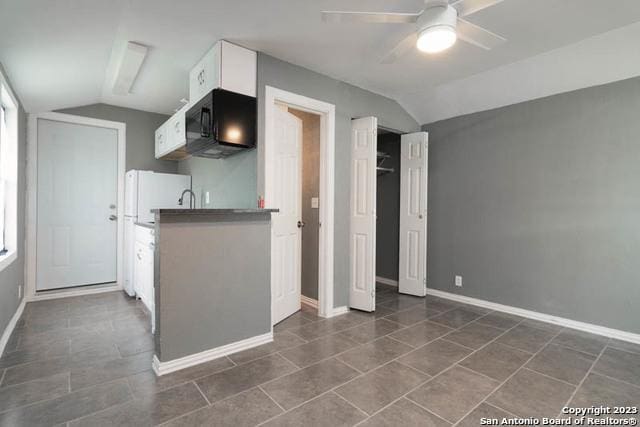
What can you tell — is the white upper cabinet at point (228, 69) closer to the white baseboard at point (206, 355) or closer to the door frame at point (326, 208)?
the door frame at point (326, 208)

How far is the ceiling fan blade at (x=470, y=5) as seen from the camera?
5.30 feet

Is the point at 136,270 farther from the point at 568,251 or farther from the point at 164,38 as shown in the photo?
the point at 568,251

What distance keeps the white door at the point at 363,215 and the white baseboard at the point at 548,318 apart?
1.24 meters

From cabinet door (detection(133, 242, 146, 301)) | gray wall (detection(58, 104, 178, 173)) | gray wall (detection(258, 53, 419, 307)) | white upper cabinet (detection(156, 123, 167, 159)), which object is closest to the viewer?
gray wall (detection(258, 53, 419, 307))

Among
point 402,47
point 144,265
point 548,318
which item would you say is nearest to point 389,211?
point 548,318

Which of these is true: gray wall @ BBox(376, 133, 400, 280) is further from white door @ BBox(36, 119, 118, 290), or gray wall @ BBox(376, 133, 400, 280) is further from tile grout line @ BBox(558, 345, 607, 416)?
white door @ BBox(36, 119, 118, 290)

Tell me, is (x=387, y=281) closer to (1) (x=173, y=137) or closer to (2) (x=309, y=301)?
(2) (x=309, y=301)

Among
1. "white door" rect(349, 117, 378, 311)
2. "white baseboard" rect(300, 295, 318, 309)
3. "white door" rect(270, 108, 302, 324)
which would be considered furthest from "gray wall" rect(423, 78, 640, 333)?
"white door" rect(270, 108, 302, 324)

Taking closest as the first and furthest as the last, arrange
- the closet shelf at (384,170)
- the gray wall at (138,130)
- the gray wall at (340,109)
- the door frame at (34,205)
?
the gray wall at (340,109)
the door frame at (34,205)
the gray wall at (138,130)
the closet shelf at (384,170)

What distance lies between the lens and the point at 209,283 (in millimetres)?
2301

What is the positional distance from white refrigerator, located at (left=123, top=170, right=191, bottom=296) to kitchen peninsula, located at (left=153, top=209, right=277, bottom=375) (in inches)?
73.7

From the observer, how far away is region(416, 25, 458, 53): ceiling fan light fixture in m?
1.75

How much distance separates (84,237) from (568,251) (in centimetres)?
555

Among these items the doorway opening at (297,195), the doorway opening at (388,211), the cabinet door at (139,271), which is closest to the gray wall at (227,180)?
the doorway opening at (297,195)
